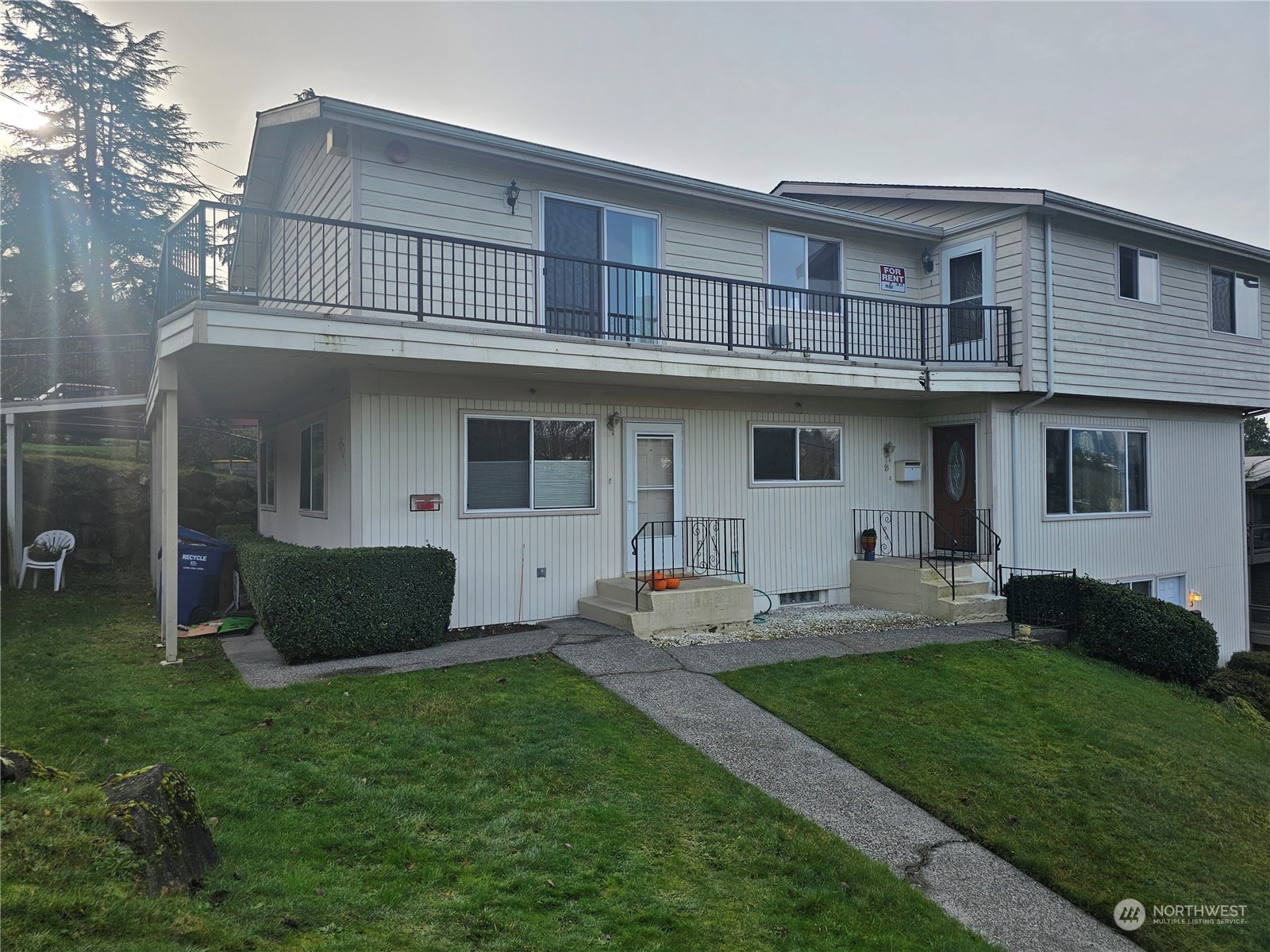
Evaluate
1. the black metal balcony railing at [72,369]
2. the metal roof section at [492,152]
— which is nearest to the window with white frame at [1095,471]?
the metal roof section at [492,152]

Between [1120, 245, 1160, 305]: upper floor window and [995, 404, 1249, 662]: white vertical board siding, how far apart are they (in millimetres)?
1928

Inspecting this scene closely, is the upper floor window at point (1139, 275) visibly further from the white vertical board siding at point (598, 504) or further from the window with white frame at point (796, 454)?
the window with white frame at point (796, 454)

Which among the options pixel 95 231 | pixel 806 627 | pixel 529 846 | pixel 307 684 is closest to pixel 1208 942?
pixel 529 846

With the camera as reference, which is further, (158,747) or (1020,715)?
(1020,715)

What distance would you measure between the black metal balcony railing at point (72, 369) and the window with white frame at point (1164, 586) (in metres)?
19.9

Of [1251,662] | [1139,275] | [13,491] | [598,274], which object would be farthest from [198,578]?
[1251,662]

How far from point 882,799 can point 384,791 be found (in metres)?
3.26

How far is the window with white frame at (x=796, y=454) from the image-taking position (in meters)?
11.7

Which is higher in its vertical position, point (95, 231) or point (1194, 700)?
point (95, 231)

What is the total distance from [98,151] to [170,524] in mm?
21489

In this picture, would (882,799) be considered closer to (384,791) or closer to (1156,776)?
(1156,776)

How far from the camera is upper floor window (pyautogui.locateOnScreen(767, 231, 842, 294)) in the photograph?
12.1m

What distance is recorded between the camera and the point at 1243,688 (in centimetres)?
1136

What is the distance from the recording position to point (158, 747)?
509 cm
